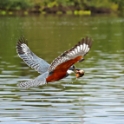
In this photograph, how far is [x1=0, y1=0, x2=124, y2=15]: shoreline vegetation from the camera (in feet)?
294

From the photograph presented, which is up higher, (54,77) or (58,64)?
(58,64)

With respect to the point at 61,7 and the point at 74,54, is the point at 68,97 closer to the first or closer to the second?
the point at 74,54

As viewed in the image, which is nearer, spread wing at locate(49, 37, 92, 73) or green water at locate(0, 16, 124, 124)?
spread wing at locate(49, 37, 92, 73)

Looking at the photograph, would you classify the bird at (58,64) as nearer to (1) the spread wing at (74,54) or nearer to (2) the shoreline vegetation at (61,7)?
(1) the spread wing at (74,54)

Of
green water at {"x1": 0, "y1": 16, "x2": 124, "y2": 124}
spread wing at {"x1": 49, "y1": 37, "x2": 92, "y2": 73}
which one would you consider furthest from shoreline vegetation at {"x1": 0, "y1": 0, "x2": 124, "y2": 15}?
spread wing at {"x1": 49, "y1": 37, "x2": 92, "y2": 73}

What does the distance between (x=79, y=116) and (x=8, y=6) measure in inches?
3034

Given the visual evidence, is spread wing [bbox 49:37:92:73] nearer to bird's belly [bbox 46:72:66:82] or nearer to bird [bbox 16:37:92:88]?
bird [bbox 16:37:92:88]

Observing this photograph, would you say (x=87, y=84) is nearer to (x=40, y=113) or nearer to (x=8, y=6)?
(x=40, y=113)

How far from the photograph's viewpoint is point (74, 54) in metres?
10.6

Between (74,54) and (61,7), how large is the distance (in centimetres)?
8426

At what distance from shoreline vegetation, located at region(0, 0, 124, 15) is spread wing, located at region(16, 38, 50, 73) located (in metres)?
74.8

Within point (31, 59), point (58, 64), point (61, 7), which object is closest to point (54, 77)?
point (58, 64)

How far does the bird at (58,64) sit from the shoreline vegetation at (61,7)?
75.2 meters

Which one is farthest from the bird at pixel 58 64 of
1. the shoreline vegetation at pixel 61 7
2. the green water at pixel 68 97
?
the shoreline vegetation at pixel 61 7
